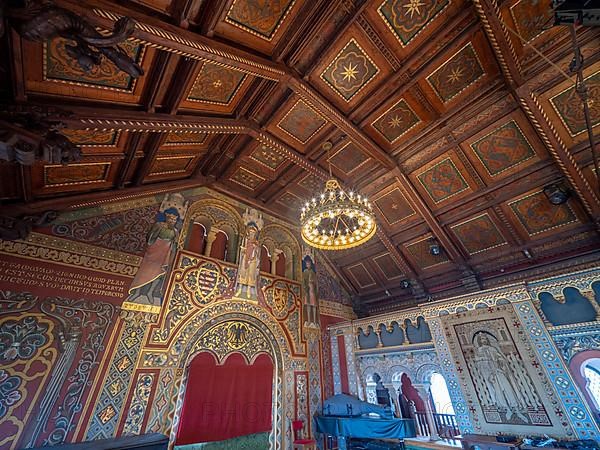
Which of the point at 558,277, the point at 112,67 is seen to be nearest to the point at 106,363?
the point at 112,67

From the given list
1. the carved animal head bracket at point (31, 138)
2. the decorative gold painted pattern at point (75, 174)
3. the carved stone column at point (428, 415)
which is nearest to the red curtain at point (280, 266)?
the carved stone column at point (428, 415)

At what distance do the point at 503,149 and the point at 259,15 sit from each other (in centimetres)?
584

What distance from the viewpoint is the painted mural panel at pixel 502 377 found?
452 cm

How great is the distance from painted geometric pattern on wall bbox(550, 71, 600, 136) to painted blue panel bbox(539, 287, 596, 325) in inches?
129

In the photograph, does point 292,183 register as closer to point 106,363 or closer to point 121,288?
point 121,288

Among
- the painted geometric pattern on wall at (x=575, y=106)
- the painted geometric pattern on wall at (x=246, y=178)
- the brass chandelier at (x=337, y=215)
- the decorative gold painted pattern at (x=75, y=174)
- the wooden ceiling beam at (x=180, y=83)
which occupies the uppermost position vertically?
the painted geometric pattern on wall at (x=246, y=178)

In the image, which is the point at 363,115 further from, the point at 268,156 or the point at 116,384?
the point at 116,384

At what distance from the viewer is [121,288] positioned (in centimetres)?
507

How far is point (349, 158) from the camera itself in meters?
6.72

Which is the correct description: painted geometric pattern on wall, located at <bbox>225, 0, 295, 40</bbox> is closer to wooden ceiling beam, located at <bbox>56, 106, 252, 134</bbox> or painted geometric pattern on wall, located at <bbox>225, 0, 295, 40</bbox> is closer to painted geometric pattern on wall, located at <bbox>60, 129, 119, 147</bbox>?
wooden ceiling beam, located at <bbox>56, 106, 252, 134</bbox>

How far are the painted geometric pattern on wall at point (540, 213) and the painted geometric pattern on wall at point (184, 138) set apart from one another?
307 inches

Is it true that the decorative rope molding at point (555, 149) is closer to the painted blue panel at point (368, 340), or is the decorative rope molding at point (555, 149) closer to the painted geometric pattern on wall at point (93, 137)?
the painted blue panel at point (368, 340)

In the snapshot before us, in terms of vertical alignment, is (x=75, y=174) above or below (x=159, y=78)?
below

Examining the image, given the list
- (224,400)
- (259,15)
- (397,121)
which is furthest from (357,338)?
(259,15)
